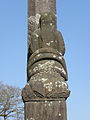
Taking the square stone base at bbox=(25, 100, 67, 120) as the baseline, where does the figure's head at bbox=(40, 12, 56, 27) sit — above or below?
above

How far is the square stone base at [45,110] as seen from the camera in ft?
15.4

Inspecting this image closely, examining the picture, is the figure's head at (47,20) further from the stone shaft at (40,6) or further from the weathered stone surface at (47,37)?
the stone shaft at (40,6)

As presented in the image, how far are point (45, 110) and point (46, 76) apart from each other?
0.58 meters

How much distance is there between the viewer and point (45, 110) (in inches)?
186

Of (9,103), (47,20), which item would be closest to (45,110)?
(47,20)

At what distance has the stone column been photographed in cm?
472

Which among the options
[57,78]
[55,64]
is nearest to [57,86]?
[57,78]

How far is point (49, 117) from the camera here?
4.67 m

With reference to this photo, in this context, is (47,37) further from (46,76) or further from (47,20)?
(46,76)

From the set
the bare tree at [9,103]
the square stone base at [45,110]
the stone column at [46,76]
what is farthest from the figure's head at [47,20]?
the bare tree at [9,103]

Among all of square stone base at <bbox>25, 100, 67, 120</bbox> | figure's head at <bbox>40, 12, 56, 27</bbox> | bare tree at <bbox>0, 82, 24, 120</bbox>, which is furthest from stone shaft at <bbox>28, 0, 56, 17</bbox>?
bare tree at <bbox>0, 82, 24, 120</bbox>

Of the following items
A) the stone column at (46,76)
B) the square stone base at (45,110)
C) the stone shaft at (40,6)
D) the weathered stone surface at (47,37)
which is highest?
the stone shaft at (40,6)

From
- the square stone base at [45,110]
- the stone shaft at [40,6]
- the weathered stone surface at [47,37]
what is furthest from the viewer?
→ the stone shaft at [40,6]

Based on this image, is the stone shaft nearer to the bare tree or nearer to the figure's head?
the figure's head
